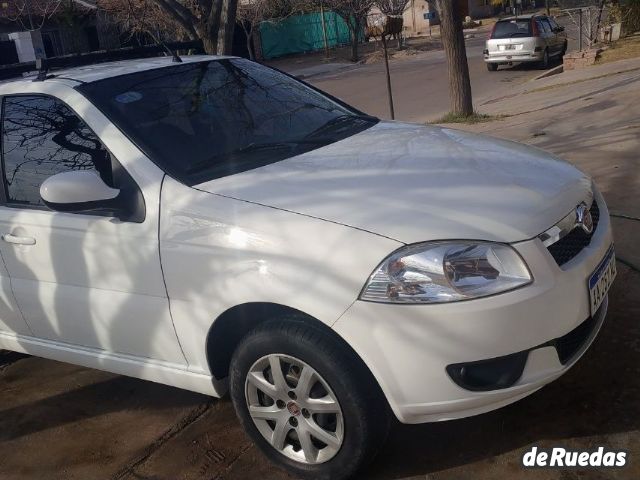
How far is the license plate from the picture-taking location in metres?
2.98

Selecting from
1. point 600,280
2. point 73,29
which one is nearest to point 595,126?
point 600,280

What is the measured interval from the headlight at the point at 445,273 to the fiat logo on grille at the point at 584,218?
0.55 metres

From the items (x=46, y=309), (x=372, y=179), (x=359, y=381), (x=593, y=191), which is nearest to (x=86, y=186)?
(x=46, y=309)

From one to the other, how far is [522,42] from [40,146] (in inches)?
837

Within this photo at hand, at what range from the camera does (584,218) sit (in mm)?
3174

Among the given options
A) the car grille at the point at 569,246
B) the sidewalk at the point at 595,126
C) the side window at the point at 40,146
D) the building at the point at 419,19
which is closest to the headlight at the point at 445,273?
the car grille at the point at 569,246

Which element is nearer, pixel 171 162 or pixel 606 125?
pixel 171 162

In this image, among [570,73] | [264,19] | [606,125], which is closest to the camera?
[606,125]

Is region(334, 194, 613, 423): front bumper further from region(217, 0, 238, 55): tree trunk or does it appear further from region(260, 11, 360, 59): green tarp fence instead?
region(260, 11, 360, 59): green tarp fence

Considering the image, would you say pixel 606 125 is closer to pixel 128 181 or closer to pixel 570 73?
pixel 128 181

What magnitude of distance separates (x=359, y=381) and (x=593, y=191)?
155 cm

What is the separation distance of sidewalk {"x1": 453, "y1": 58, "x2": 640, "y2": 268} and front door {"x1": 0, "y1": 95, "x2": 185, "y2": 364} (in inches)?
125

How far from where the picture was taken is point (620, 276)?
Result: 4621 mm

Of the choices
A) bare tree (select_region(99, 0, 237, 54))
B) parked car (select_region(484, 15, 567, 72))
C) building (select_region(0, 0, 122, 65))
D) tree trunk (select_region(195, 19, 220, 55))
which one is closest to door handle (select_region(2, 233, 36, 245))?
bare tree (select_region(99, 0, 237, 54))
